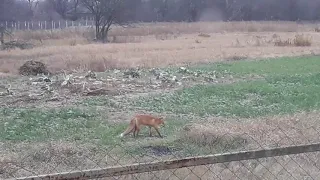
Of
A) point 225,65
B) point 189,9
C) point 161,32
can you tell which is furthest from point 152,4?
point 225,65

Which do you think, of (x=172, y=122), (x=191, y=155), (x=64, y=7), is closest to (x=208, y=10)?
(x=64, y=7)

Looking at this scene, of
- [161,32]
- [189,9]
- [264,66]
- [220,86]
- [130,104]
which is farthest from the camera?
[189,9]

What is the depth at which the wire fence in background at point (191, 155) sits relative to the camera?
19.6 ft

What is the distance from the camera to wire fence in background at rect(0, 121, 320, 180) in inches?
235

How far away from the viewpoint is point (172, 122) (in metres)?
10.4

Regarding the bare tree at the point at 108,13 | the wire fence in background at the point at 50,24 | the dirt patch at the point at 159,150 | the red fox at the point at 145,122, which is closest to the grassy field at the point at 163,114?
the dirt patch at the point at 159,150

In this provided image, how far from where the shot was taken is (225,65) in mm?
22312

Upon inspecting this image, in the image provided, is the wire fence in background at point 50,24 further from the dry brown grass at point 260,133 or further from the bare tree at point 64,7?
the dry brown grass at point 260,133

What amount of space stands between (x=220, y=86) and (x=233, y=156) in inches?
454

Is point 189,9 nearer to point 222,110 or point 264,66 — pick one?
point 264,66

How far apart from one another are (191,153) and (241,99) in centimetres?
578

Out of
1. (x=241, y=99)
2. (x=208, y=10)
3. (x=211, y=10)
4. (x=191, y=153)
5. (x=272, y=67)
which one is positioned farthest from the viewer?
(x=211, y=10)

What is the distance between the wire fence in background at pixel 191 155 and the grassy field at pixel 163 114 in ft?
0.06

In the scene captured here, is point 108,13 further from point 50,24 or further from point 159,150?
point 159,150
